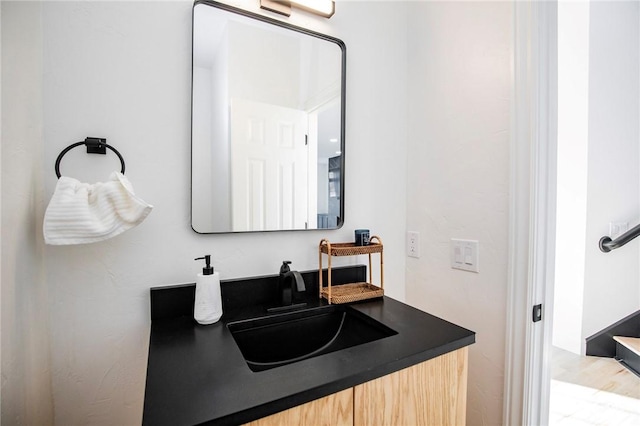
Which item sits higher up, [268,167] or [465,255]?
[268,167]

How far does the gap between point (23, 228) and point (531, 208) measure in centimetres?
143

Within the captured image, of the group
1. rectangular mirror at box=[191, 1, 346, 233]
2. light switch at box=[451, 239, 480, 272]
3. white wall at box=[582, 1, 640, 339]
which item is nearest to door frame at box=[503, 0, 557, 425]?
light switch at box=[451, 239, 480, 272]

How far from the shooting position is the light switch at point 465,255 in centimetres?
114

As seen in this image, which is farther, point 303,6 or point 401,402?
point 303,6

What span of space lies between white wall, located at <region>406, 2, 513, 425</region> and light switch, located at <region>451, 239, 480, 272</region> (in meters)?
0.02

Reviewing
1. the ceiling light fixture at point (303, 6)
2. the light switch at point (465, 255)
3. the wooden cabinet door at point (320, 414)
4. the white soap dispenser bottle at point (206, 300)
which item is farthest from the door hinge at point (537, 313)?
the ceiling light fixture at point (303, 6)

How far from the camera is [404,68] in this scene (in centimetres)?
143

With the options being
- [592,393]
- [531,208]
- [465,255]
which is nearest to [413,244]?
[465,255]

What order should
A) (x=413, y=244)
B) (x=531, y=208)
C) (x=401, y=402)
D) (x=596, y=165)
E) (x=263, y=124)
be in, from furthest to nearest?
1. (x=596, y=165)
2. (x=413, y=244)
3. (x=263, y=124)
4. (x=531, y=208)
5. (x=401, y=402)

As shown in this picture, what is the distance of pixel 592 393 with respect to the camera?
6.22ft

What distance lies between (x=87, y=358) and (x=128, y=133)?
67cm

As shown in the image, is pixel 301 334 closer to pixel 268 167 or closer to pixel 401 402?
pixel 401 402

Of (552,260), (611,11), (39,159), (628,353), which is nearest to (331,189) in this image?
(552,260)

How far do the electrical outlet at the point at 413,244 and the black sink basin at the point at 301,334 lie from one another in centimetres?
Result: 48
